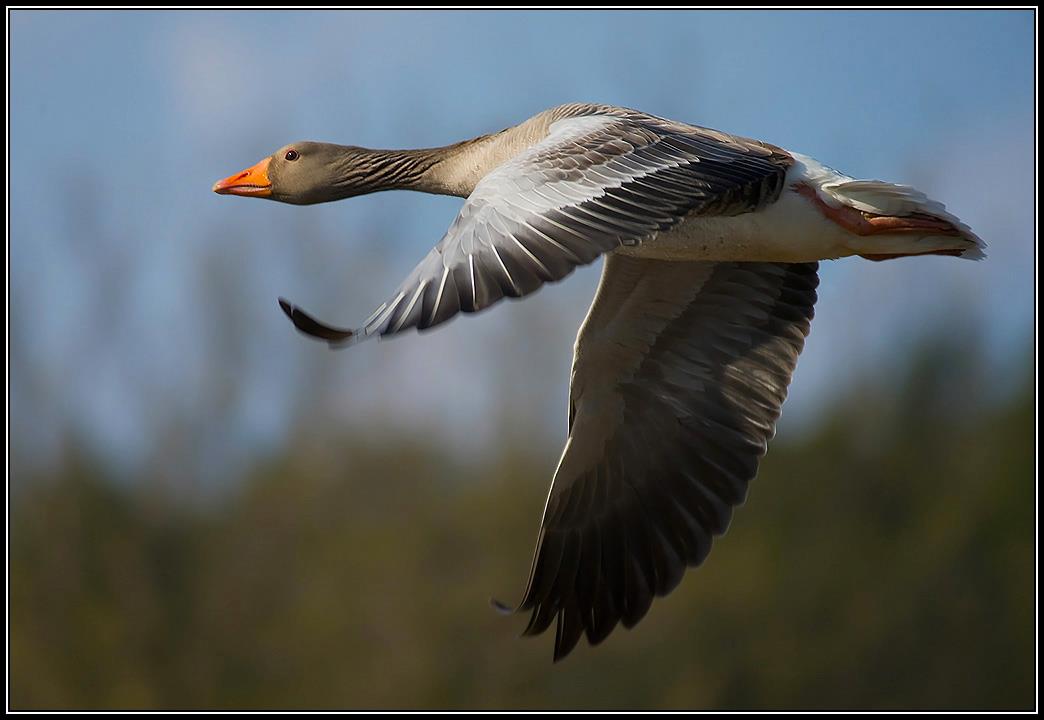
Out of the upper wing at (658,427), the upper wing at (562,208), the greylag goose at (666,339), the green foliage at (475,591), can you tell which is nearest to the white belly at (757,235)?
the greylag goose at (666,339)

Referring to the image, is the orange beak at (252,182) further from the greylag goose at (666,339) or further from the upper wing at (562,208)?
the upper wing at (562,208)

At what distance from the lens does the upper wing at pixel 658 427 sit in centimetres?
654

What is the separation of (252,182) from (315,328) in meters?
2.75

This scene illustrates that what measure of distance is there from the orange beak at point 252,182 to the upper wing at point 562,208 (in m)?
1.98

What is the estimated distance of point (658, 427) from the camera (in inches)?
267

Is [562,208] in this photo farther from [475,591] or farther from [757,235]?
[475,591]

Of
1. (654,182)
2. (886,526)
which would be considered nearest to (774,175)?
(654,182)

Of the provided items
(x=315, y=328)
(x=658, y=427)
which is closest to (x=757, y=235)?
(x=658, y=427)

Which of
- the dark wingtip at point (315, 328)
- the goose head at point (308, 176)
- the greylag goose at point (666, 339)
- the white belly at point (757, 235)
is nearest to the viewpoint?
the dark wingtip at point (315, 328)

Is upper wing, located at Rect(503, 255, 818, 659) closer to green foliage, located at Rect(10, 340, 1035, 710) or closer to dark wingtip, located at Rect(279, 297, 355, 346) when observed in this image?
dark wingtip, located at Rect(279, 297, 355, 346)

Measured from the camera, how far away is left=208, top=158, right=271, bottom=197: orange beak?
6.64 m

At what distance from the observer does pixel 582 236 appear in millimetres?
4355

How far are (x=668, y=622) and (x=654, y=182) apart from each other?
15722mm

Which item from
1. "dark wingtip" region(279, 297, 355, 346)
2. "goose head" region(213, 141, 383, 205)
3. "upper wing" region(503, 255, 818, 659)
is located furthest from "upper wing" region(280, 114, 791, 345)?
"goose head" region(213, 141, 383, 205)
